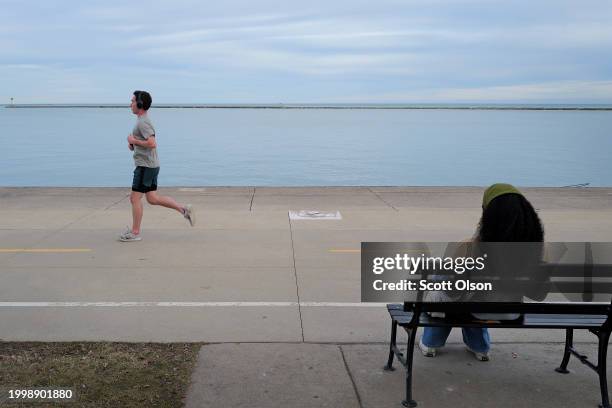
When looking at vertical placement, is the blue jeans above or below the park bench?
below

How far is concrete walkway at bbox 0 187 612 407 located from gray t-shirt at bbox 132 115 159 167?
108 centimetres

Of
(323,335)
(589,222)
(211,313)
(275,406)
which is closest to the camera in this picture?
(275,406)

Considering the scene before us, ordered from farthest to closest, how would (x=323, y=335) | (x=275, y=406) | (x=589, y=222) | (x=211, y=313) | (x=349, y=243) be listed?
(x=589, y=222) → (x=349, y=243) → (x=211, y=313) → (x=323, y=335) → (x=275, y=406)

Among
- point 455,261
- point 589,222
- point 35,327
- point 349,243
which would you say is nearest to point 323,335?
point 455,261

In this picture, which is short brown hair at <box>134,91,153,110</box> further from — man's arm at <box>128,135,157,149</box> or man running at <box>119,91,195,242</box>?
man's arm at <box>128,135,157,149</box>

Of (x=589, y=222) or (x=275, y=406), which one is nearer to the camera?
(x=275, y=406)

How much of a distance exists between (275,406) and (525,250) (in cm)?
178

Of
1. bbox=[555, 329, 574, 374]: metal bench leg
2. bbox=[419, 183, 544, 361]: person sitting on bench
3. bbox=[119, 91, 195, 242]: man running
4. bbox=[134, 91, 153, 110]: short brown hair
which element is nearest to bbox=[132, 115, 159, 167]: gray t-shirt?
bbox=[119, 91, 195, 242]: man running

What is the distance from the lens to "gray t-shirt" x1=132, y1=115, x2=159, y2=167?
806cm

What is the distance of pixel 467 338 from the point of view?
4645 mm

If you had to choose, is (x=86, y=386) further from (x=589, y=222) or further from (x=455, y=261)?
(x=589, y=222)

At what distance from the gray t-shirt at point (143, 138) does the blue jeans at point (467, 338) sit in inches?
188

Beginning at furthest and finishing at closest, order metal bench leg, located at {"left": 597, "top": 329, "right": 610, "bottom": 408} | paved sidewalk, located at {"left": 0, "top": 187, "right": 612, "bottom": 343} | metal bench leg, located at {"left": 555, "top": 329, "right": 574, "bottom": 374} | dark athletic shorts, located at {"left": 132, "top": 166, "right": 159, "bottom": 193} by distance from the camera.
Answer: dark athletic shorts, located at {"left": 132, "top": 166, "right": 159, "bottom": 193}
paved sidewalk, located at {"left": 0, "top": 187, "right": 612, "bottom": 343}
metal bench leg, located at {"left": 555, "top": 329, "right": 574, "bottom": 374}
metal bench leg, located at {"left": 597, "top": 329, "right": 610, "bottom": 408}

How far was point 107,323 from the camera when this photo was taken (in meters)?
5.28
